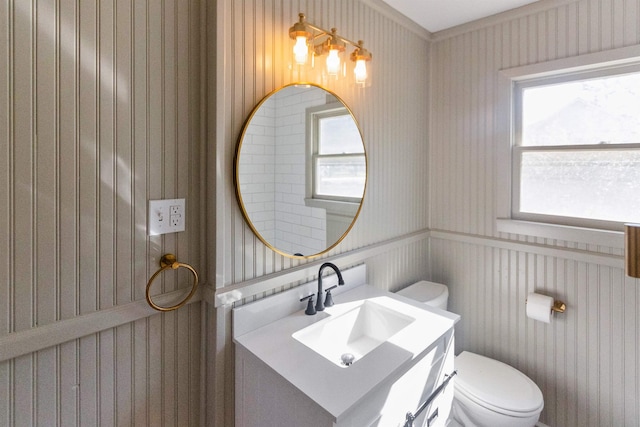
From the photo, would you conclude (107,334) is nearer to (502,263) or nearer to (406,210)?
(406,210)

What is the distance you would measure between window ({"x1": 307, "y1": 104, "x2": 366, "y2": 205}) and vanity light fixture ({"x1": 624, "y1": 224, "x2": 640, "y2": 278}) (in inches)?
46.3

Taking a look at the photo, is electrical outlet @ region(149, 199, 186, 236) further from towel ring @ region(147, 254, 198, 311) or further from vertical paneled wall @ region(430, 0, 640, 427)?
vertical paneled wall @ region(430, 0, 640, 427)

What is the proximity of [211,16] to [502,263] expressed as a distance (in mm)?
2082

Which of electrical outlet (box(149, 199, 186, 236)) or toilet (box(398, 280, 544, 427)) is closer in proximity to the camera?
electrical outlet (box(149, 199, 186, 236))

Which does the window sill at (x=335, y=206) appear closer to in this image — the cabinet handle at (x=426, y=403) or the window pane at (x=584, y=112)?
the cabinet handle at (x=426, y=403)

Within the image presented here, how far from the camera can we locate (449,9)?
1964 mm

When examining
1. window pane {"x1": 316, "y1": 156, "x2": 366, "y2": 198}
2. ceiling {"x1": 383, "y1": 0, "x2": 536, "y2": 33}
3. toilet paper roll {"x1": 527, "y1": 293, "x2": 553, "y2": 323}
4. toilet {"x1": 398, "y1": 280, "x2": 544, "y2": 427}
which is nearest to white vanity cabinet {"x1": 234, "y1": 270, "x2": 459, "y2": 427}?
toilet {"x1": 398, "y1": 280, "x2": 544, "y2": 427}

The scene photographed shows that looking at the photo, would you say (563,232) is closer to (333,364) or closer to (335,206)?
(335,206)

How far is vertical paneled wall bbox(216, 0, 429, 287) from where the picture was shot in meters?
1.25

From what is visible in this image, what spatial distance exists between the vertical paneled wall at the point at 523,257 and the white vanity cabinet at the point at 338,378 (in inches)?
33.3

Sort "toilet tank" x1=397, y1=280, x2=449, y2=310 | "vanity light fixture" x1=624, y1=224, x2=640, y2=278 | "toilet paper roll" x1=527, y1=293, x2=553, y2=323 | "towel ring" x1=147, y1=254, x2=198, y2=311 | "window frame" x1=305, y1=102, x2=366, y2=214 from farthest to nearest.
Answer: "toilet tank" x1=397, y1=280, x2=449, y2=310, "toilet paper roll" x1=527, y1=293, x2=553, y2=323, "window frame" x1=305, y1=102, x2=366, y2=214, "vanity light fixture" x1=624, y1=224, x2=640, y2=278, "towel ring" x1=147, y1=254, x2=198, y2=311

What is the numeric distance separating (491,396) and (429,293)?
2.12 feet

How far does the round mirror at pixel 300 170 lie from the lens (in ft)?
4.34

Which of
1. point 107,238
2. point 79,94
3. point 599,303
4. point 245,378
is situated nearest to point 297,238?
point 245,378
